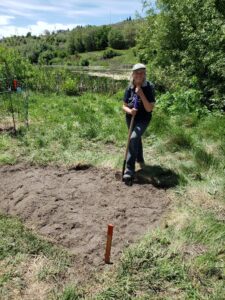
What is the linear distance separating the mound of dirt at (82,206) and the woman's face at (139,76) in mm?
1487

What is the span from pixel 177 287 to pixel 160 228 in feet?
3.17

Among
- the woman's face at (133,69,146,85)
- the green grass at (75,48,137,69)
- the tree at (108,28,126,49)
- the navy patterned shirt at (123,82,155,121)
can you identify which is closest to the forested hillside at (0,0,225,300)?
the navy patterned shirt at (123,82,155,121)

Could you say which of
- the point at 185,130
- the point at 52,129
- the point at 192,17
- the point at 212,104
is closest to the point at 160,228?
the point at 185,130

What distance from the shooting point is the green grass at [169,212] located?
10.5 ft

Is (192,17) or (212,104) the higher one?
(192,17)

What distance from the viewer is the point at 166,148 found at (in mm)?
6637

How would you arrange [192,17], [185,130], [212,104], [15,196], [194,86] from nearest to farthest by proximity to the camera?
[15,196] < [185,130] < [212,104] < [194,86] < [192,17]

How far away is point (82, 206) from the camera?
180 inches

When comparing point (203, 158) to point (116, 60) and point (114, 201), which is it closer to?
point (114, 201)

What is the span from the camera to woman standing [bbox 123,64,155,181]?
507cm

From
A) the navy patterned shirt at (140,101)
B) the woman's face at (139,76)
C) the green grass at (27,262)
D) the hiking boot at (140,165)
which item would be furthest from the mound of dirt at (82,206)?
the woman's face at (139,76)

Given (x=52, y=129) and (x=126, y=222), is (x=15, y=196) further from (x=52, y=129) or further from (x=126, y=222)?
(x=52, y=129)

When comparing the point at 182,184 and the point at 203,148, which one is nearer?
the point at 182,184

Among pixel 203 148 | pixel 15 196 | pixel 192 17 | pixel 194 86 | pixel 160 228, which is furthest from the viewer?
pixel 192 17
